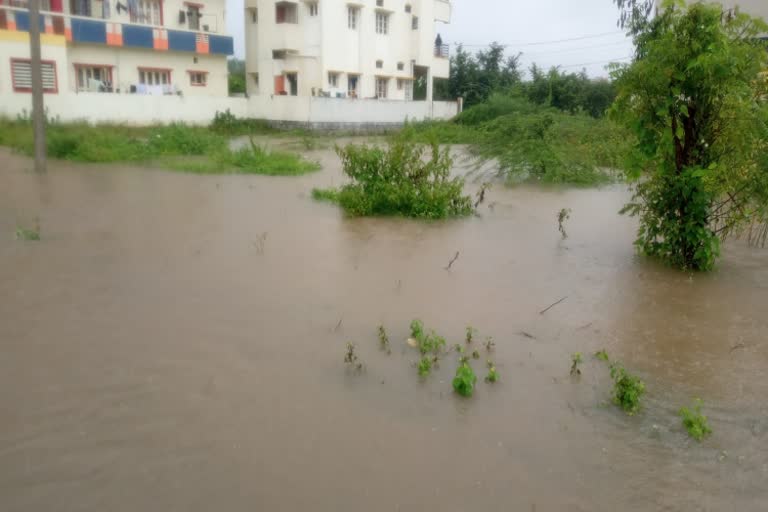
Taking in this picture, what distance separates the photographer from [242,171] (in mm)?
16375

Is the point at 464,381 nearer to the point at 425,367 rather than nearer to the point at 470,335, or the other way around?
the point at 425,367

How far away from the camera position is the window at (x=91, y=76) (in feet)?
91.7

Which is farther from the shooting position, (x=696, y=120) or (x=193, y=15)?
(x=193, y=15)

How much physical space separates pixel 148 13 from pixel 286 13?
6.96 meters

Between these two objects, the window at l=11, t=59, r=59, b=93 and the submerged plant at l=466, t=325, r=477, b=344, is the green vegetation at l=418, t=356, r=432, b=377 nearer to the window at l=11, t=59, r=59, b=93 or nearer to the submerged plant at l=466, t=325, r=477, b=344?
the submerged plant at l=466, t=325, r=477, b=344

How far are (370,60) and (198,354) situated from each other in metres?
32.8

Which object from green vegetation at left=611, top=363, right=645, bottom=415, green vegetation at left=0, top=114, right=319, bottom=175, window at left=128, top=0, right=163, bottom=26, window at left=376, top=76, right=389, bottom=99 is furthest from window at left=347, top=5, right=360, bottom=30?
green vegetation at left=611, top=363, right=645, bottom=415

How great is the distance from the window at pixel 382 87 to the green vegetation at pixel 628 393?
1359 inches

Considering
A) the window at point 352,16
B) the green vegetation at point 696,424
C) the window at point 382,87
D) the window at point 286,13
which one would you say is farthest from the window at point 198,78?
the green vegetation at point 696,424

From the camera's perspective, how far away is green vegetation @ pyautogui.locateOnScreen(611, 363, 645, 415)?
433 centimetres

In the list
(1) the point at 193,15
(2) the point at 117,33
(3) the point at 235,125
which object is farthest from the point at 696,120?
(1) the point at 193,15

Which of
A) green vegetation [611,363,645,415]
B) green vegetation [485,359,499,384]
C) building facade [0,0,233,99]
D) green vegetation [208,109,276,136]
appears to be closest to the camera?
green vegetation [611,363,645,415]

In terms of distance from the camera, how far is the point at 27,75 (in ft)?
82.3

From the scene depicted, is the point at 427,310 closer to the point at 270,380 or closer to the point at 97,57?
the point at 270,380
